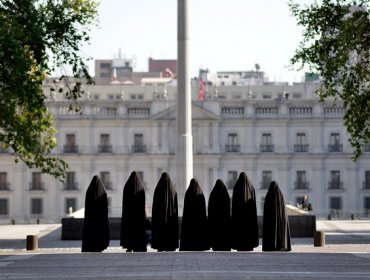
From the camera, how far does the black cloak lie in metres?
39.2

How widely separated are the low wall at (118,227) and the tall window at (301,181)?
213 ft

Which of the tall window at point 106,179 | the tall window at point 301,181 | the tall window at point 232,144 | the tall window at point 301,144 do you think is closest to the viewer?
the tall window at point 106,179

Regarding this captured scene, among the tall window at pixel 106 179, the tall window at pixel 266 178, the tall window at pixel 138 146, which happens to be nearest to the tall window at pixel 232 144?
Result: the tall window at pixel 266 178

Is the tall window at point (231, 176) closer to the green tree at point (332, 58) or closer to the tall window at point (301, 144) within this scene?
the tall window at point (301, 144)

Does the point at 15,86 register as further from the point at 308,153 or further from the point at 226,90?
the point at 226,90

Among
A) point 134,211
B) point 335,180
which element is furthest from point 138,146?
point 134,211

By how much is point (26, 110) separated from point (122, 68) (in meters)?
122

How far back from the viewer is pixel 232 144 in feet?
391

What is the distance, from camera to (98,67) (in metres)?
177

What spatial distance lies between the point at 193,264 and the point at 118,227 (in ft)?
66.6

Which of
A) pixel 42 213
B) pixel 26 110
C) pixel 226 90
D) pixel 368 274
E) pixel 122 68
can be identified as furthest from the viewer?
pixel 122 68

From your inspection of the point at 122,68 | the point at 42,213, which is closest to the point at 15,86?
the point at 42,213

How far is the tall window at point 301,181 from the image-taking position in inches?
4641

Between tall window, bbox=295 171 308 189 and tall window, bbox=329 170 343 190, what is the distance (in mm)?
2074
